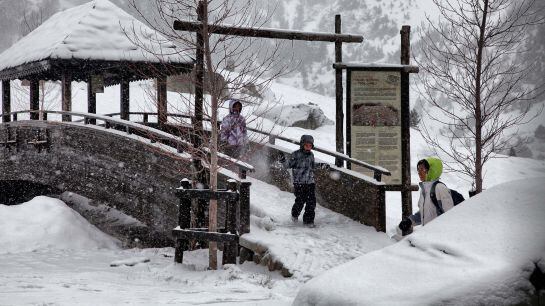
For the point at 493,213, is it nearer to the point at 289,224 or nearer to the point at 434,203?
the point at 434,203

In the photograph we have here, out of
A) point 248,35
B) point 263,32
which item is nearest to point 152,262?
point 248,35

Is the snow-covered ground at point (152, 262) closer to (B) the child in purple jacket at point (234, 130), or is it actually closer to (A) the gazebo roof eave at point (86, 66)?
(B) the child in purple jacket at point (234, 130)

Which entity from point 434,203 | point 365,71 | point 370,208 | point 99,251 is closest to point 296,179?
point 370,208

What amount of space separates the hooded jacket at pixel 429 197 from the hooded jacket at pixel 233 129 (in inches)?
212

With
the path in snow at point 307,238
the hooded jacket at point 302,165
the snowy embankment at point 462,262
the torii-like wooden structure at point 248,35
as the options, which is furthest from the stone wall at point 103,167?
the snowy embankment at point 462,262

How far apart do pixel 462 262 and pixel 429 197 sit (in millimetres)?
3284

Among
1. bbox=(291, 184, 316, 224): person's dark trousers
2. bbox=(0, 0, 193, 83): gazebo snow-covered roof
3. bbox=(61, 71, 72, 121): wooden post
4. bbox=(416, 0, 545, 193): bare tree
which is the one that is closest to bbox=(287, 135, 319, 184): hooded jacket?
bbox=(291, 184, 316, 224): person's dark trousers

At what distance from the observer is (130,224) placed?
572 inches

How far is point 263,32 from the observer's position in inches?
429

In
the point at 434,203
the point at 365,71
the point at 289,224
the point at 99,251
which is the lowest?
the point at 99,251

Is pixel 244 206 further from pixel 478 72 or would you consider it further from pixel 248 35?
pixel 478 72

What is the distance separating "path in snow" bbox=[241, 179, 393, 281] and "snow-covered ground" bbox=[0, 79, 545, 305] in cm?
2

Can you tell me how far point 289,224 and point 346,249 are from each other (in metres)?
1.59

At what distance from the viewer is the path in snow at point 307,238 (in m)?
8.32
